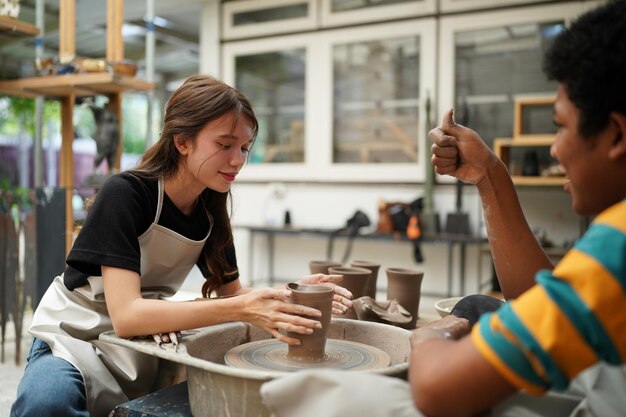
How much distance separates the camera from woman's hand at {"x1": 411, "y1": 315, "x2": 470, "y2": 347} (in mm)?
1002

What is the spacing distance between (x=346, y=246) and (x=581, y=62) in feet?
14.4

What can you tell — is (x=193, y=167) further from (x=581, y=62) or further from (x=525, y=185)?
(x=525, y=185)

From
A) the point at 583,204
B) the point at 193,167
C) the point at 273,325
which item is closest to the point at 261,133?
the point at 193,167

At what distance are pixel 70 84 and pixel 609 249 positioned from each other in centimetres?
316

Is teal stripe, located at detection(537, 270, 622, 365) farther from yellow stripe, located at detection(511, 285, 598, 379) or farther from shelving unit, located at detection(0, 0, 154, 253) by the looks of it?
shelving unit, located at detection(0, 0, 154, 253)

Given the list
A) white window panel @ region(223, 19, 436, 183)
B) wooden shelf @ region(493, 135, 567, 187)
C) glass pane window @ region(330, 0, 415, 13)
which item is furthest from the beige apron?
glass pane window @ region(330, 0, 415, 13)

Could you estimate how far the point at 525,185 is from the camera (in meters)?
4.30

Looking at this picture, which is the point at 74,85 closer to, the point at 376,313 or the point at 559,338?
the point at 376,313

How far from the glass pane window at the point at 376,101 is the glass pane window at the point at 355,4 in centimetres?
33

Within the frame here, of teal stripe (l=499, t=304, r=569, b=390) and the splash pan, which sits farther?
the splash pan

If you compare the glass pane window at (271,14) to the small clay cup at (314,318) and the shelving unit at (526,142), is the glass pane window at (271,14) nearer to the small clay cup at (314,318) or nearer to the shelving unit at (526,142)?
the shelving unit at (526,142)

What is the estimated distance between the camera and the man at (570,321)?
76cm

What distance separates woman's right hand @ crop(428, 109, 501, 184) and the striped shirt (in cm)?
76

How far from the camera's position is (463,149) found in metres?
1.56
